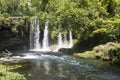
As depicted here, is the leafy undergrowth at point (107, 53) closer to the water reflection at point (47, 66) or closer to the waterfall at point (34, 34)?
the water reflection at point (47, 66)

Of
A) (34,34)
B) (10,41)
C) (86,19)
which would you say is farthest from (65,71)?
(10,41)

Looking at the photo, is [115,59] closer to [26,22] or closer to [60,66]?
[60,66]

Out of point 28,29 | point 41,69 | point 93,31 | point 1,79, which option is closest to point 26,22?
point 28,29

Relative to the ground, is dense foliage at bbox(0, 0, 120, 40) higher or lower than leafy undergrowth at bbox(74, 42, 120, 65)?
higher

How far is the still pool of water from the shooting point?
2706 centimetres

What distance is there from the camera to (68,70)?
30.8 meters

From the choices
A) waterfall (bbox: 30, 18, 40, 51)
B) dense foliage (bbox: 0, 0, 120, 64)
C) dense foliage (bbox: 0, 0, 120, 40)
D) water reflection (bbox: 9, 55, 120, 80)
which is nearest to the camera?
water reflection (bbox: 9, 55, 120, 80)

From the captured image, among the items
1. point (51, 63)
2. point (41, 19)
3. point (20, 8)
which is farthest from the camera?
point (20, 8)

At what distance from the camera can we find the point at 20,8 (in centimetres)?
8494

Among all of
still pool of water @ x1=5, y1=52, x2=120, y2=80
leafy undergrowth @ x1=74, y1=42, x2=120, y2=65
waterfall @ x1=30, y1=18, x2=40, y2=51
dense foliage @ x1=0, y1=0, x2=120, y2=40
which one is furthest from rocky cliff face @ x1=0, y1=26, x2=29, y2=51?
still pool of water @ x1=5, y1=52, x2=120, y2=80

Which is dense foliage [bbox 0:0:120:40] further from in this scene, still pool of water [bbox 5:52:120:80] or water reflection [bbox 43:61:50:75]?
water reflection [bbox 43:61:50:75]

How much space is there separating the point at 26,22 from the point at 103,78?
3488 cm

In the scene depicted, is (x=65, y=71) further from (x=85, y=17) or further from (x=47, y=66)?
(x=85, y=17)

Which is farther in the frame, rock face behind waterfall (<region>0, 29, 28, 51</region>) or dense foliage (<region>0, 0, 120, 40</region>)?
rock face behind waterfall (<region>0, 29, 28, 51</region>)
